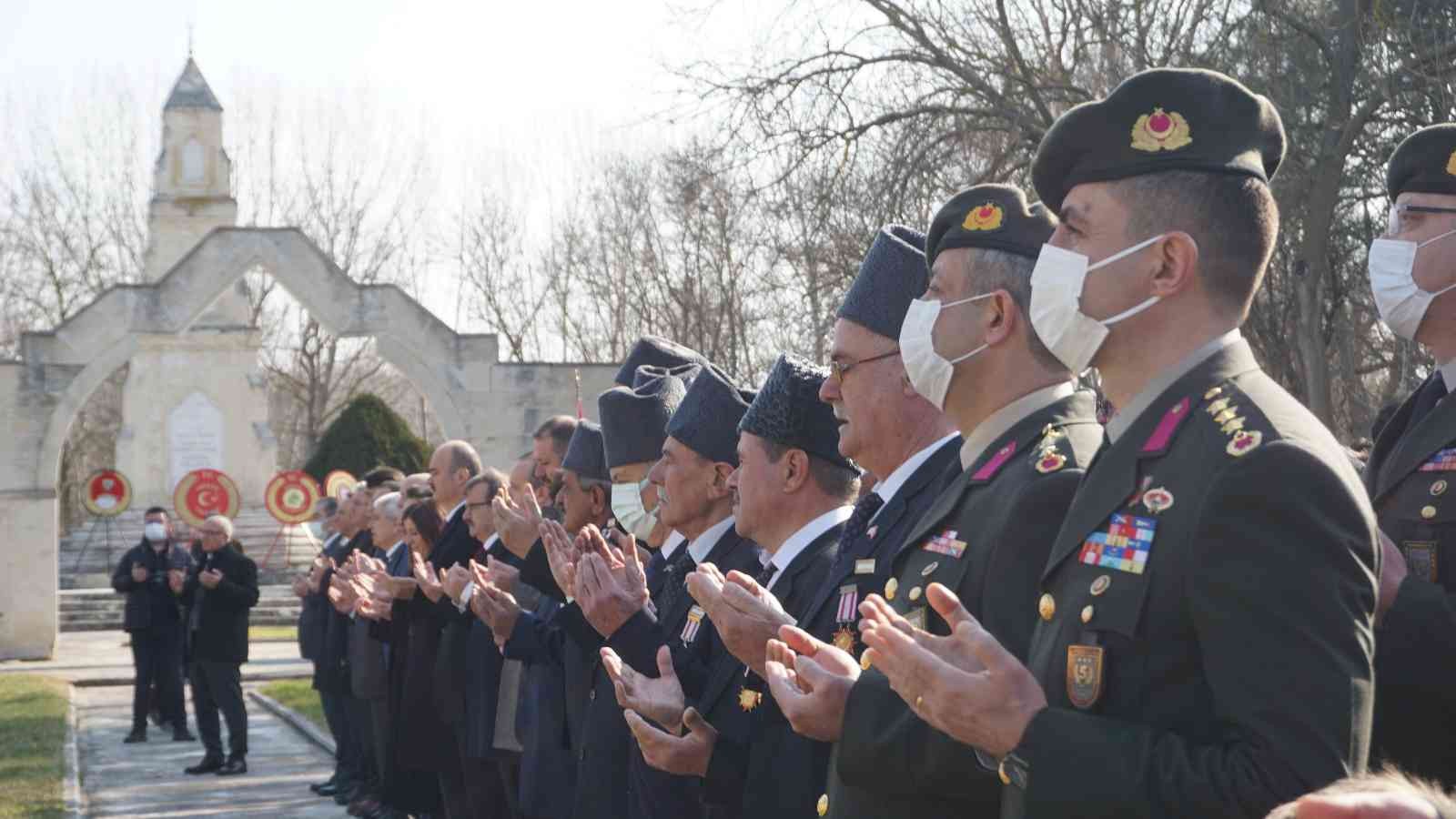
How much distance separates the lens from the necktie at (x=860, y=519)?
14.5 feet

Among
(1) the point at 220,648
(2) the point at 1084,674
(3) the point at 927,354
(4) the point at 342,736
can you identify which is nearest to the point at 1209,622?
(2) the point at 1084,674

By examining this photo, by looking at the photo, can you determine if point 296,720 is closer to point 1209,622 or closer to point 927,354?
point 927,354

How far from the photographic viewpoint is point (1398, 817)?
1.91 meters

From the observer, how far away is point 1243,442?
8.96 feet

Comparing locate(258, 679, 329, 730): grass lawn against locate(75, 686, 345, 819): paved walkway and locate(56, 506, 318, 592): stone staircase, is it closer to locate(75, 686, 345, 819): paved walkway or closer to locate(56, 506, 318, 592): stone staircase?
locate(75, 686, 345, 819): paved walkway

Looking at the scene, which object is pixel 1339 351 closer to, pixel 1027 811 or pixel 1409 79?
pixel 1409 79

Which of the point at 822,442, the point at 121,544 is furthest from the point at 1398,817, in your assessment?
the point at 121,544

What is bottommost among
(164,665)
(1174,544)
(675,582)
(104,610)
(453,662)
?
(164,665)

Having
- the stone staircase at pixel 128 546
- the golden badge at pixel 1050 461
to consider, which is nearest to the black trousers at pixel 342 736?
the golden badge at pixel 1050 461

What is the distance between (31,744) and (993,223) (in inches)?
578

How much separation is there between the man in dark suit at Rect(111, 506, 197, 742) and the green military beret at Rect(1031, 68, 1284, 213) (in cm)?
1636

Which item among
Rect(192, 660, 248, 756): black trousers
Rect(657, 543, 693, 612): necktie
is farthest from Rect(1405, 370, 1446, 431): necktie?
Rect(192, 660, 248, 756): black trousers

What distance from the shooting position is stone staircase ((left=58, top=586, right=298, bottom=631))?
32875 millimetres

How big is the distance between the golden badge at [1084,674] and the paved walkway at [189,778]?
11.0m
